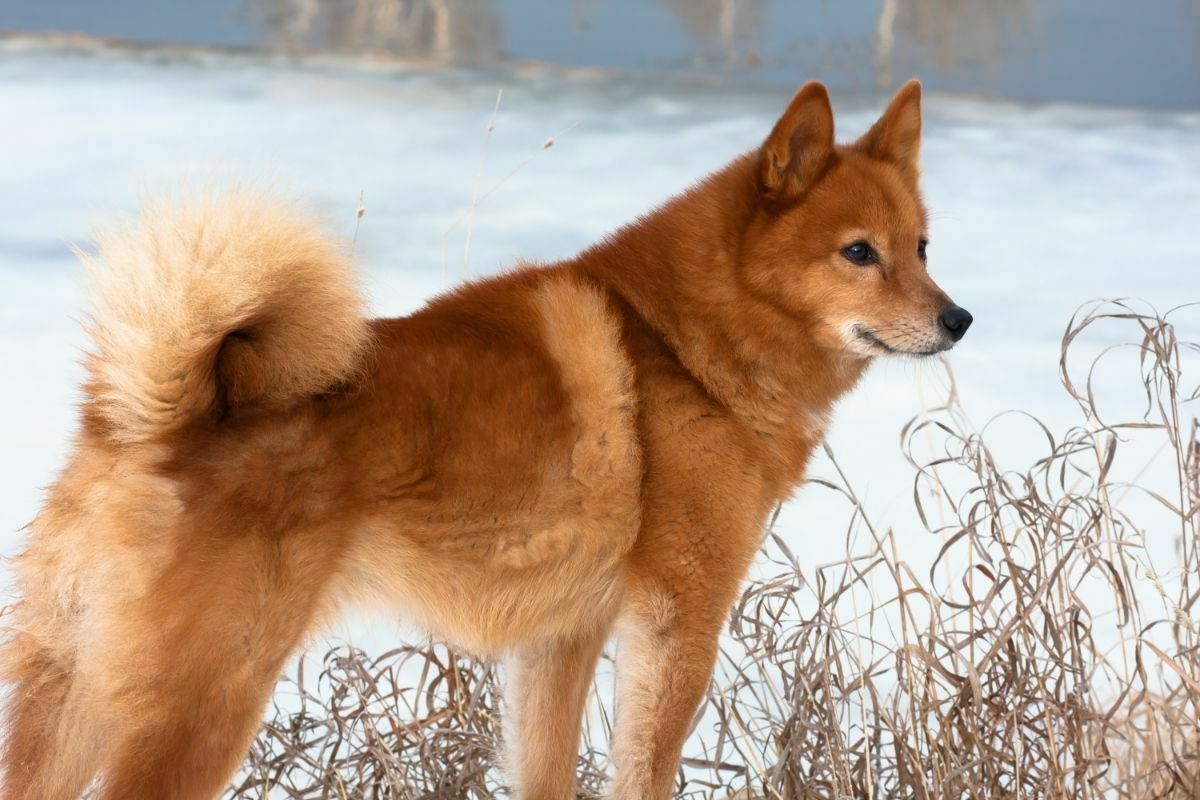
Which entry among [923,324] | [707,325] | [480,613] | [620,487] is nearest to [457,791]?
[480,613]

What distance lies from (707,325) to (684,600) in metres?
0.63

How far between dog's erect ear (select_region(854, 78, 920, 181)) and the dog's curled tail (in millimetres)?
1439

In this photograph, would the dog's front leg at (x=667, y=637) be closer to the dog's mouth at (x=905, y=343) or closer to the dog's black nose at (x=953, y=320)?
the dog's mouth at (x=905, y=343)

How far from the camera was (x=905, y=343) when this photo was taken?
9.16 ft

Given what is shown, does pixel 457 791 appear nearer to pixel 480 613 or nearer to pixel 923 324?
pixel 480 613

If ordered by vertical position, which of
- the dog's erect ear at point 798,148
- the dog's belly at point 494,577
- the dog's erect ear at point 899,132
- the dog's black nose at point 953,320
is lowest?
the dog's belly at point 494,577

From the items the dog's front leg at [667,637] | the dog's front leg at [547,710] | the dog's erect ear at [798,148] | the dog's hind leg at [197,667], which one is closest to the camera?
the dog's hind leg at [197,667]

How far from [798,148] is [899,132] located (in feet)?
1.29

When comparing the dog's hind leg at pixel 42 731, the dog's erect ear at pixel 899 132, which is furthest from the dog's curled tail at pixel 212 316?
the dog's erect ear at pixel 899 132

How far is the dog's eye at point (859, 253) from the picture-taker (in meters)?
2.80

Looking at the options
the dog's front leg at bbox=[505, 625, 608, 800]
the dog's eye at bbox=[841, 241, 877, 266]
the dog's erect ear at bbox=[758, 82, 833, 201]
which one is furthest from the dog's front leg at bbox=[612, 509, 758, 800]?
the dog's erect ear at bbox=[758, 82, 833, 201]

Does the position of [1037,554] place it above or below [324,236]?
above

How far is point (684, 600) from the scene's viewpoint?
8.42ft

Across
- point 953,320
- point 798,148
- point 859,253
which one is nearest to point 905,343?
point 953,320
